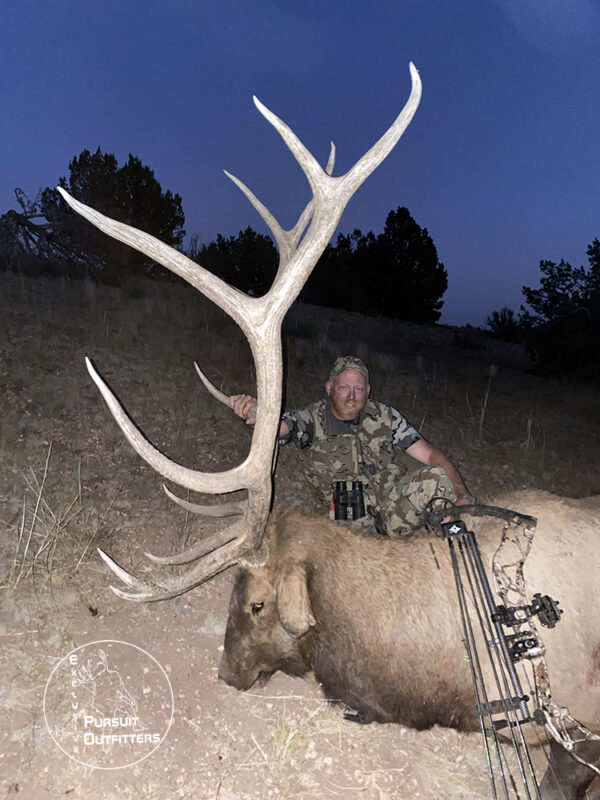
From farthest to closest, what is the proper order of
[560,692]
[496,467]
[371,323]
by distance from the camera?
[371,323], [496,467], [560,692]

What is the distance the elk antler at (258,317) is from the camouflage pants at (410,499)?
142 centimetres

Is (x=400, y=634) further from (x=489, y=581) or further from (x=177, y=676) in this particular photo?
(x=177, y=676)

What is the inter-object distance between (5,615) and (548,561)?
2.56m

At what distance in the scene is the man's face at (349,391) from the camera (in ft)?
12.4

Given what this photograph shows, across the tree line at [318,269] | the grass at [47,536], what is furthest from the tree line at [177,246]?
the grass at [47,536]

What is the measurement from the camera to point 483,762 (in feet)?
7.93

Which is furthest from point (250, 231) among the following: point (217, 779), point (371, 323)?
point (217, 779)

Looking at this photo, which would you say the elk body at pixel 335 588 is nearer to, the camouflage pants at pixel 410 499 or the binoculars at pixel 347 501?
the camouflage pants at pixel 410 499

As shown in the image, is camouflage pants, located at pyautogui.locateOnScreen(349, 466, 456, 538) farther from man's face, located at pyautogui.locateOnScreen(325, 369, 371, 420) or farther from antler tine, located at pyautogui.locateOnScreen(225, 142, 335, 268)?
antler tine, located at pyautogui.locateOnScreen(225, 142, 335, 268)

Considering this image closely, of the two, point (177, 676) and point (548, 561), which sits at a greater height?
point (548, 561)

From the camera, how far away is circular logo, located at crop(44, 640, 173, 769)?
88.1 inches

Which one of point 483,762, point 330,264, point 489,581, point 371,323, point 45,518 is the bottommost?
point 483,762

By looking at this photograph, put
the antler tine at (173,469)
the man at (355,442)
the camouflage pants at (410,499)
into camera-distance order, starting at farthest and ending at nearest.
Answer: the man at (355,442)
the camouflage pants at (410,499)
the antler tine at (173,469)

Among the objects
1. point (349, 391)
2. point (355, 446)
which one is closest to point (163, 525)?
point (355, 446)
